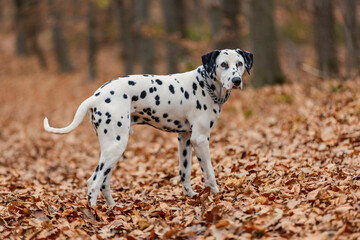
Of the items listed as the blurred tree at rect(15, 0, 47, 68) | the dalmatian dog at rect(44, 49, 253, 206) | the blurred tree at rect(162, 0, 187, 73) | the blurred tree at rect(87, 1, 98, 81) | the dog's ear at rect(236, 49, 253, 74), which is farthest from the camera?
the blurred tree at rect(15, 0, 47, 68)

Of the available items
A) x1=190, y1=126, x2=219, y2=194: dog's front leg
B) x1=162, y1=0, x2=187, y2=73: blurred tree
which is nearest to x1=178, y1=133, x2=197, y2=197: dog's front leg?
x1=190, y1=126, x2=219, y2=194: dog's front leg

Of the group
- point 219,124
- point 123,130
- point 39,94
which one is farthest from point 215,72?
point 39,94

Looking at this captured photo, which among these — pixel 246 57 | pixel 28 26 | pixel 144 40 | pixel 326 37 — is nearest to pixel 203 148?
pixel 246 57

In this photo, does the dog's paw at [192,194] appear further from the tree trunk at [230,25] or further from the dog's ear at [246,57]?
the tree trunk at [230,25]

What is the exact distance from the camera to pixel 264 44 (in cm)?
1279

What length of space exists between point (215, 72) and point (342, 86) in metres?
5.75

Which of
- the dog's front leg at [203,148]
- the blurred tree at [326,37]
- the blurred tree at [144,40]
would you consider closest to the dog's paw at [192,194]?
the dog's front leg at [203,148]

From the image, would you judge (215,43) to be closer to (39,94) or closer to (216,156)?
(216,156)

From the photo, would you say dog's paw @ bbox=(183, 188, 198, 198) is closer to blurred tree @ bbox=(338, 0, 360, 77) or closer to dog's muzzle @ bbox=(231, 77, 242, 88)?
dog's muzzle @ bbox=(231, 77, 242, 88)

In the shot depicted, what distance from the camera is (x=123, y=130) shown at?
4.91m

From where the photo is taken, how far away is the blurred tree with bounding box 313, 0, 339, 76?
12211mm

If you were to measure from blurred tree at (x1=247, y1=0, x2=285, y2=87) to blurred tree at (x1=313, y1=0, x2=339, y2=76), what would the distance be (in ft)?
4.43

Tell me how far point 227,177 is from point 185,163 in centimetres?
80

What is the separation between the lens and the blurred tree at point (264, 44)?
12711mm
